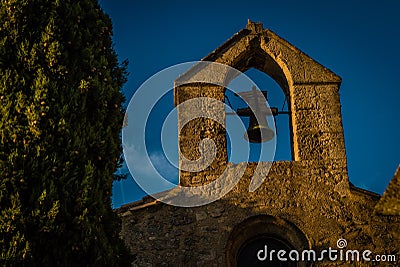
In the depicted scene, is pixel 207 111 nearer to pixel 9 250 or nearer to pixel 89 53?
pixel 89 53

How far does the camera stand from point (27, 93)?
490cm

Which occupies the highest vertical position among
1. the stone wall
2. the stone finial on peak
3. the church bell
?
the stone finial on peak

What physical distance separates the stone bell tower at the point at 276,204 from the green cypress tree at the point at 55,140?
159 cm

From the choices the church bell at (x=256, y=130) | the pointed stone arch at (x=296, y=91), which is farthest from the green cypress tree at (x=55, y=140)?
the church bell at (x=256, y=130)

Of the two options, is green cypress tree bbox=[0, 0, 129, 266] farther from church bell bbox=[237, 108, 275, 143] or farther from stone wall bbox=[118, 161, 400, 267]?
church bell bbox=[237, 108, 275, 143]

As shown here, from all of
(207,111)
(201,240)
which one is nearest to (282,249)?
(201,240)

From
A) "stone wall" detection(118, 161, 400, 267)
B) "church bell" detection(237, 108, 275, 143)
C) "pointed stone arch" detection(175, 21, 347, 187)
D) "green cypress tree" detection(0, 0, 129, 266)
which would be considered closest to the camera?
"green cypress tree" detection(0, 0, 129, 266)

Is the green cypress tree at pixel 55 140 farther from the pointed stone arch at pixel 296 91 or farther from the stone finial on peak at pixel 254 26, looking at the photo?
the stone finial on peak at pixel 254 26

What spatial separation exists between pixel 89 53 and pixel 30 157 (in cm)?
130

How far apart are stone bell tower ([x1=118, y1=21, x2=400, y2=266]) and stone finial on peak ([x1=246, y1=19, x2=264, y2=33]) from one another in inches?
21.0

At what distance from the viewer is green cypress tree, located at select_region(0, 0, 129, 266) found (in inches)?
181

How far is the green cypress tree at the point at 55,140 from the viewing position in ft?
15.0

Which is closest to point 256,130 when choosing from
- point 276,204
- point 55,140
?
point 276,204

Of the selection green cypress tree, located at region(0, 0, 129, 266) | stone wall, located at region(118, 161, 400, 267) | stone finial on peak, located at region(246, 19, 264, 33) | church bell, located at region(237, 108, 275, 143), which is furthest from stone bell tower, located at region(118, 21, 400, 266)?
green cypress tree, located at region(0, 0, 129, 266)
